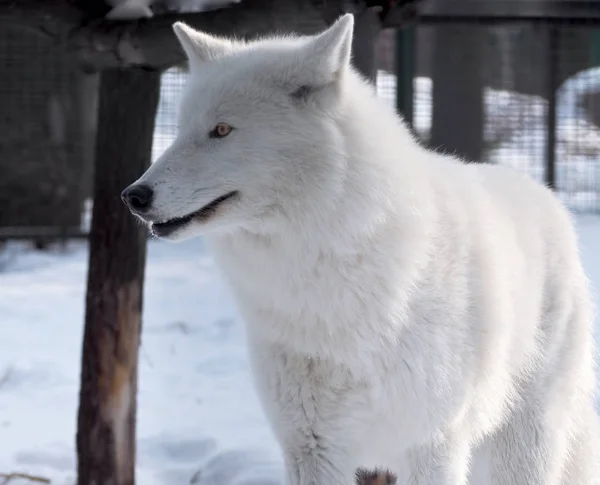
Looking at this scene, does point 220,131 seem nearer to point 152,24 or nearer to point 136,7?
point 152,24

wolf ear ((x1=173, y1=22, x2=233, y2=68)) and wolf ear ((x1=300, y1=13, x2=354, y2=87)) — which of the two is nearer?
wolf ear ((x1=300, y1=13, x2=354, y2=87))

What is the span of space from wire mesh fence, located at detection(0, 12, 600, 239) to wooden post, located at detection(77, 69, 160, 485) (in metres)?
3.60

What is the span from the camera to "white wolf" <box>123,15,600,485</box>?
225 centimetres

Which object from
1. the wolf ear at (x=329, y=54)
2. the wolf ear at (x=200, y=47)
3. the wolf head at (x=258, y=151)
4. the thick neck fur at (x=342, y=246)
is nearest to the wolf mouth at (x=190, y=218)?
the wolf head at (x=258, y=151)

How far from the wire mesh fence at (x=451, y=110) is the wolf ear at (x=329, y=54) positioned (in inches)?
188

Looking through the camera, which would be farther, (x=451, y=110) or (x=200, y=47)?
(x=451, y=110)

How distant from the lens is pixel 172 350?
5.72 metres

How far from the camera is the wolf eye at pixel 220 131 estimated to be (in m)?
2.29

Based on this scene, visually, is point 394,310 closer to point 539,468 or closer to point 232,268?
point 232,268

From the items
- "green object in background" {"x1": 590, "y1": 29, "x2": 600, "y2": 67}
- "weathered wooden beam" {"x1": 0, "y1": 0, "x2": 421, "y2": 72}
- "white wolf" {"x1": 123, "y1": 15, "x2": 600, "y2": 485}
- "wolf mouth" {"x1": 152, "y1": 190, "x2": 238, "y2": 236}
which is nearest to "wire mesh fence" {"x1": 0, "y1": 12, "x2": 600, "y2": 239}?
"green object in background" {"x1": 590, "y1": 29, "x2": 600, "y2": 67}

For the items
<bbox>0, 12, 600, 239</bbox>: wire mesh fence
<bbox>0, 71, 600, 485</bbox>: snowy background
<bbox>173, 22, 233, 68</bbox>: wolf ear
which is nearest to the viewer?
<bbox>173, 22, 233, 68</bbox>: wolf ear

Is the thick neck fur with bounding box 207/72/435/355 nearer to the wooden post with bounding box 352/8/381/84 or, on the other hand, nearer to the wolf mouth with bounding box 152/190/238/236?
the wolf mouth with bounding box 152/190/238/236

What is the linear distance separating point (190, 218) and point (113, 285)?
1.53 meters

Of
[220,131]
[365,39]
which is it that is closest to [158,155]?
[365,39]
